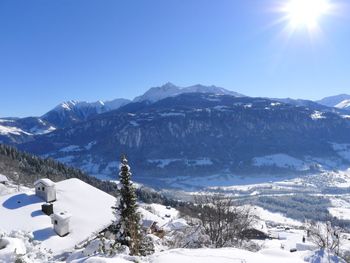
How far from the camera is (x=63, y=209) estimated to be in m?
62.7

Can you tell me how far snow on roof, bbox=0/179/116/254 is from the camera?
53125 mm

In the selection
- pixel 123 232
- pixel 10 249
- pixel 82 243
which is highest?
pixel 10 249

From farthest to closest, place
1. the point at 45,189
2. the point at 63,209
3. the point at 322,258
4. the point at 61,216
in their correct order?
the point at 45,189, the point at 63,209, the point at 61,216, the point at 322,258

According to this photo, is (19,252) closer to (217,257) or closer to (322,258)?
(217,257)

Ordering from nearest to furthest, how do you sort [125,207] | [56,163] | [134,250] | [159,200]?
[134,250] → [125,207] → [159,200] → [56,163]

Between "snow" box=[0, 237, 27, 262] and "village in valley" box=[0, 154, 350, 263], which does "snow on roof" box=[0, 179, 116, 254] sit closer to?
"village in valley" box=[0, 154, 350, 263]

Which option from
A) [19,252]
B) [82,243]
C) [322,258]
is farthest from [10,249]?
[82,243]

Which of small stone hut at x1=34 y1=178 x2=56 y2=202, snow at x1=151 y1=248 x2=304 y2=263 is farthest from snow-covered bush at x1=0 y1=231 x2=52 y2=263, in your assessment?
small stone hut at x1=34 y1=178 x2=56 y2=202

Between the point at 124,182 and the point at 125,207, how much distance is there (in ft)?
6.45

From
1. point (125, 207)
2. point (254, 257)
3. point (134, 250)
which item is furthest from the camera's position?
point (125, 207)

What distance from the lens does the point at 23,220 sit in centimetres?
5666

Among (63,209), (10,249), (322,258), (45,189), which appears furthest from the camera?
(45,189)

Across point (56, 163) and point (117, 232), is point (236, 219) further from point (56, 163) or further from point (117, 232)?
point (56, 163)

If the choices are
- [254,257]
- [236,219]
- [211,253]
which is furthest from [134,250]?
[236,219]
